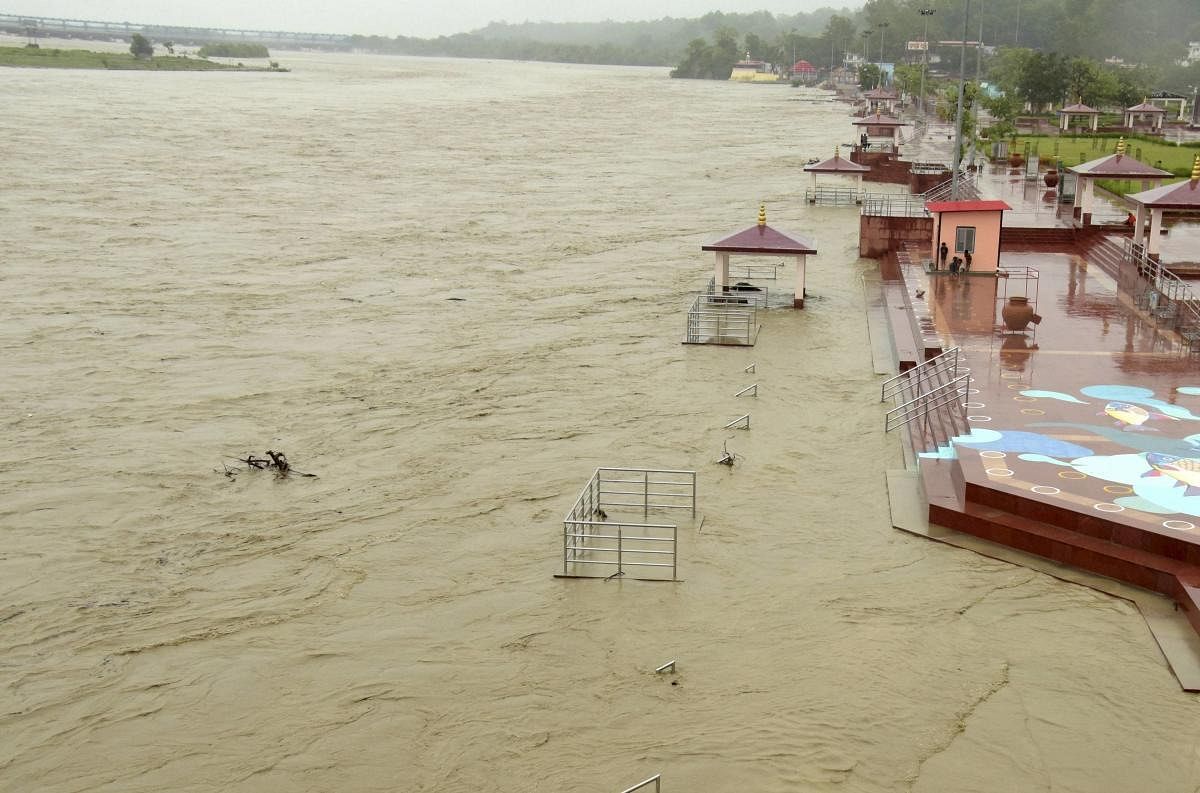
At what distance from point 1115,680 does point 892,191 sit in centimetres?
3781

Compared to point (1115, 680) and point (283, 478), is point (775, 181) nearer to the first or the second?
point (283, 478)

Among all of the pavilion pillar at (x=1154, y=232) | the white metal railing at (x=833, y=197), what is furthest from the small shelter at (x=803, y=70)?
the pavilion pillar at (x=1154, y=232)

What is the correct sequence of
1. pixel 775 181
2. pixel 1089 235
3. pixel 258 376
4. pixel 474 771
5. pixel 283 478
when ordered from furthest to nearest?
pixel 775 181, pixel 1089 235, pixel 258 376, pixel 283 478, pixel 474 771

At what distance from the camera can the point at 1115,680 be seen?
11.1 m

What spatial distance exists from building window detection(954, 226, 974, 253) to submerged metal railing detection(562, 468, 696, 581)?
38.5 feet

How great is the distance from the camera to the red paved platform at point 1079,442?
12.7m

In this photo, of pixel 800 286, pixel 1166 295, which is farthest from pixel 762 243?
pixel 1166 295

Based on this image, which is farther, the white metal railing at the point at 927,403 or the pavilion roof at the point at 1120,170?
the pavilion roof at the point at 1120,170

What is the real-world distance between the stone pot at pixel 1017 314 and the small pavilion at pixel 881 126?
34474 mm

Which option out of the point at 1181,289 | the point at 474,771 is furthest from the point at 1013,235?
the point at 474,771

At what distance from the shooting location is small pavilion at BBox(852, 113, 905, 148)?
2140 inches

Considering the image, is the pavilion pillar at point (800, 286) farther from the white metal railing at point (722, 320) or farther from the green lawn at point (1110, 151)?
the green lawn at point (1110, 151)

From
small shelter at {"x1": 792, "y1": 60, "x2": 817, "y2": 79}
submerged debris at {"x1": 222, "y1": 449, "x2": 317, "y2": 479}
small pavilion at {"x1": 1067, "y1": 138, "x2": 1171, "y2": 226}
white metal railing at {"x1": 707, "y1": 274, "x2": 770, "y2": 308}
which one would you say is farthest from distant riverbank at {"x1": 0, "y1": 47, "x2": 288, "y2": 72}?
submerged debris at {"x1": 222, "y1": 449, "x2": 317, "y2": 479}

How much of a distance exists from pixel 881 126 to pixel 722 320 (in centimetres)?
3668
